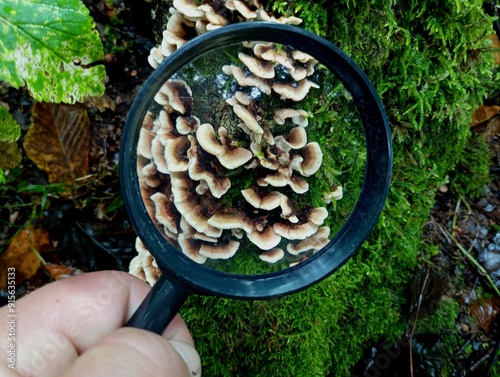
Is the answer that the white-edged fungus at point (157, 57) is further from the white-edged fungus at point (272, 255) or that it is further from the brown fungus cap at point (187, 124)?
the white-edged fungus at point (272, 255)

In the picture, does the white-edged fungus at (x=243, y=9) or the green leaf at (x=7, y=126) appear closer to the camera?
the white-edged fungus at (x=243, y=9)

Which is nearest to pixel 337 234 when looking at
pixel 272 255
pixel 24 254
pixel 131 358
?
pixel 272 255

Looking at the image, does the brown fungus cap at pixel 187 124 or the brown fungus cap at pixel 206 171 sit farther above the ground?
the brown fungus cap at pixel 187 124

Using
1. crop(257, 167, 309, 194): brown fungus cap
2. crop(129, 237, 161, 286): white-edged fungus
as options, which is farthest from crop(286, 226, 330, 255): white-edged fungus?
crop(129, 237, 161, 286): white-edged fungus

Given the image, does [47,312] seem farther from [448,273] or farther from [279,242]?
[448,273]

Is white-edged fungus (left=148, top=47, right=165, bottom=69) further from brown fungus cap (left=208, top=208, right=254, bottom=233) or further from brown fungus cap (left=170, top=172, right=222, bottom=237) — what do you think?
brown fungus cap (left=208, top=208, right=254, bottom=233)

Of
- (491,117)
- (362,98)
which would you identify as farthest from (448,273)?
(362,98)

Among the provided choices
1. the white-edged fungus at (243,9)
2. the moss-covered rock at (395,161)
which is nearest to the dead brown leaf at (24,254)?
the moss-covered rock at (395,161)

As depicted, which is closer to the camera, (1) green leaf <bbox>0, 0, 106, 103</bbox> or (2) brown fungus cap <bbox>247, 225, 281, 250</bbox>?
(1) green leaf <bbox>0, 0, 106, 103</bbox>
